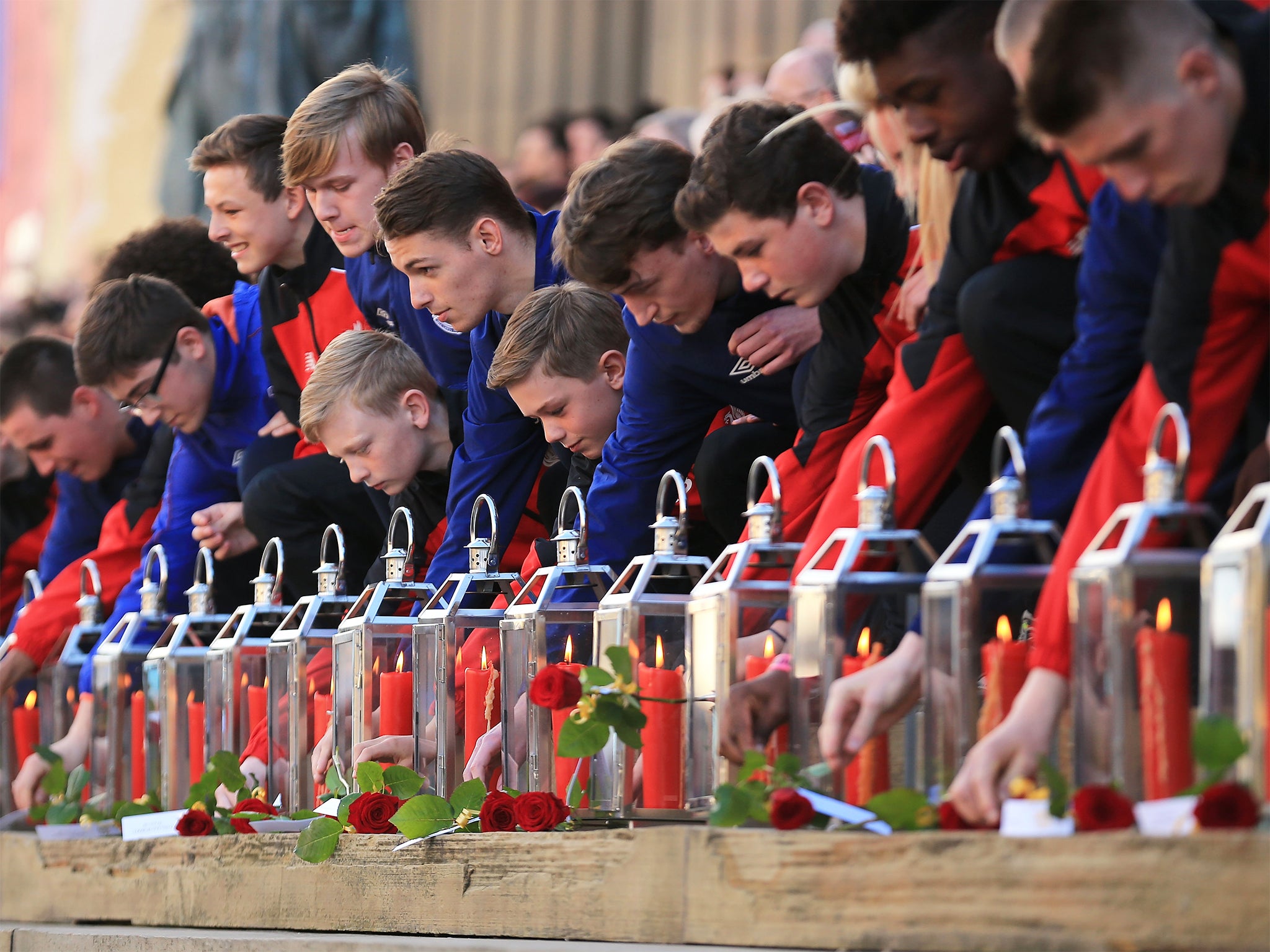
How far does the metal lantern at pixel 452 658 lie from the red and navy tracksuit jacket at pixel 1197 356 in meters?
1.13

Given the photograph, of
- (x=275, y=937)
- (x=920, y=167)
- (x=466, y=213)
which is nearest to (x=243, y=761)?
(x=275, y=937)

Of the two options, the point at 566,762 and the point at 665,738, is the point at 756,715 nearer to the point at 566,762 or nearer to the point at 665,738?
the point at 665,738

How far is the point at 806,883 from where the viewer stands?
1981 millimetres

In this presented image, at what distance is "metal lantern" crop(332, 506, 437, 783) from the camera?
308 cm

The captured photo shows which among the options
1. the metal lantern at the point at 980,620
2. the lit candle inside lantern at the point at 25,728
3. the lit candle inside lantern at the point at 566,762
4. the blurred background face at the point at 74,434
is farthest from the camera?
the blurred background face at the point at 74,434

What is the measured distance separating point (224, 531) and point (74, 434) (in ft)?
3.32

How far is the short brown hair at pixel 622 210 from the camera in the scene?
2.98m

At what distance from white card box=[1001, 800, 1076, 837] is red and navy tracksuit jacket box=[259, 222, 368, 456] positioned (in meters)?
2.47

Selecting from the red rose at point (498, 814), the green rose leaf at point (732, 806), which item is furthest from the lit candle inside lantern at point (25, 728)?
the green rose leaf at point (732, 806)

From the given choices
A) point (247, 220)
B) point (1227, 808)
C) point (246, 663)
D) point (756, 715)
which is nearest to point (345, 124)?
point (247, 220)

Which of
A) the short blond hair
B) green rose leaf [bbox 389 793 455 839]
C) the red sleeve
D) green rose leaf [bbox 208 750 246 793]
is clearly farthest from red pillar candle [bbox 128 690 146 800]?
green rose leaf [bbox 389 793 455 839]

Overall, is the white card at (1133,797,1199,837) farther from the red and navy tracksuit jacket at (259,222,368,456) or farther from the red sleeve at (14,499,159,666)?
the red sleeve at (14,499,159,666)

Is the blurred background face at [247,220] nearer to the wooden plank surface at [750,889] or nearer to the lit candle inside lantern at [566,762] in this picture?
the wooden plank surface at [750,889]

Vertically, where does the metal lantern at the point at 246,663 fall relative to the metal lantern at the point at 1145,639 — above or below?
below
